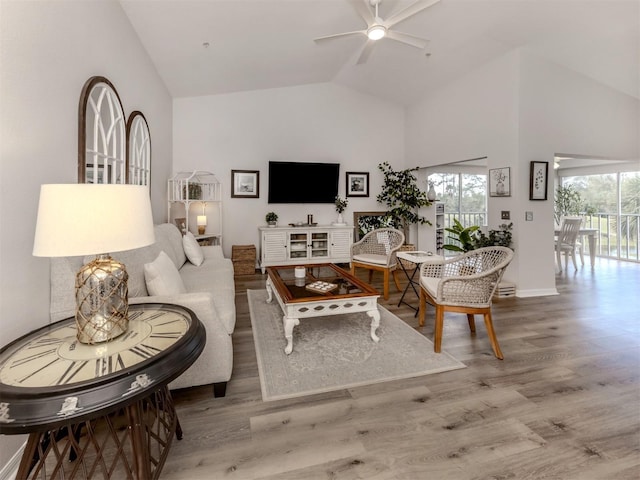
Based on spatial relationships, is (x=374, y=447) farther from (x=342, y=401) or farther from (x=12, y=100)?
(x=12, y=100)

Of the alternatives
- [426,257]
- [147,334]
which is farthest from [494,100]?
[147,334]

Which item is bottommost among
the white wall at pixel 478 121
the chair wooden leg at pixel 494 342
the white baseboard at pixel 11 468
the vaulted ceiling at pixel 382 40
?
the white baseboard at pixel 11 468

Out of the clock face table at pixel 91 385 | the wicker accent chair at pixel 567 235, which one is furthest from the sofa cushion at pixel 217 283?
the wicker accent chair at pixel 567 235

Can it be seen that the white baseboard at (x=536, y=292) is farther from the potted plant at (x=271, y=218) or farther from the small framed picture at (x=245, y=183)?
the small framed picture at (x=245, y=183)

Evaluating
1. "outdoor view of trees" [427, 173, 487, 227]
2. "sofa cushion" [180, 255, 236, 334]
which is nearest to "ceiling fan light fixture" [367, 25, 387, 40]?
"sofa cushion" [180, 255, 236, 334]

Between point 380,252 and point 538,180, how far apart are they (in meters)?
2.22

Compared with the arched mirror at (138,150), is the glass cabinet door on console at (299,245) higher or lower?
lower

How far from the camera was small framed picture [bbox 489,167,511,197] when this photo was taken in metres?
4.11

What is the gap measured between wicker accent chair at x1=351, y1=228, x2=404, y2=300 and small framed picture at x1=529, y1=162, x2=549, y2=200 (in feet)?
5.72

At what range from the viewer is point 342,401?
6.26ft

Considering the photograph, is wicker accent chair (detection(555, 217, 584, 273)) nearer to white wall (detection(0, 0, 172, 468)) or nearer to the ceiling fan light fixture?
the ceiling fan light fixture

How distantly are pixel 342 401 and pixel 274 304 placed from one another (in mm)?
1961

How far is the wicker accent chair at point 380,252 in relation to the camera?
13.1 ft

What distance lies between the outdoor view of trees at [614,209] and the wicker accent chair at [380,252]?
593cm
